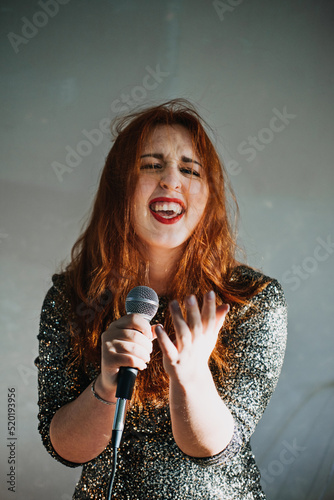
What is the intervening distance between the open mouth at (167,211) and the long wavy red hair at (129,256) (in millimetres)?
105

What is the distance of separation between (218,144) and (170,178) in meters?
0.94

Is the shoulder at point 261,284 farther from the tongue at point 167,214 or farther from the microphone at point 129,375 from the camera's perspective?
the microphone at point 129,375

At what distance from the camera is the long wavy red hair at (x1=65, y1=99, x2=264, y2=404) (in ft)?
4.05

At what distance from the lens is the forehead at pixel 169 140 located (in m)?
1.26

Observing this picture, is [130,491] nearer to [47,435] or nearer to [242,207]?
[47,435]

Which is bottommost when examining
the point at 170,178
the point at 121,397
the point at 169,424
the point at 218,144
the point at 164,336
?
the point at 169,424

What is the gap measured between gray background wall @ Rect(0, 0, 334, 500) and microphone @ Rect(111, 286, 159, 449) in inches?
48.3

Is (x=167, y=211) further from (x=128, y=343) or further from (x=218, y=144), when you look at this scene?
(x=218, y=144)

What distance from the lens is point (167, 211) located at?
1.21 m

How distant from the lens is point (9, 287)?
1.95 meters

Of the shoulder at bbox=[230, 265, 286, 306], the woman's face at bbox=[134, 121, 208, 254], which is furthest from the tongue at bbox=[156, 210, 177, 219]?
the shoulder at bbox=[230, 265, 286, 306]

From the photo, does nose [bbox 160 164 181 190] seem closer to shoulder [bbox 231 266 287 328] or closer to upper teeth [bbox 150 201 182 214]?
upper teeth [bbox 150 201 182 214]

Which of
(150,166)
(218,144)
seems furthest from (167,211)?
(218,144)

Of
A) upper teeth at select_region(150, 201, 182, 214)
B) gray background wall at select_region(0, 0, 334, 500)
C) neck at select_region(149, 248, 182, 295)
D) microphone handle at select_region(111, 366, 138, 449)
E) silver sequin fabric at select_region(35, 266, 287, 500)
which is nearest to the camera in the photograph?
microphone handle at select_region(111, 366, 138, 449)
